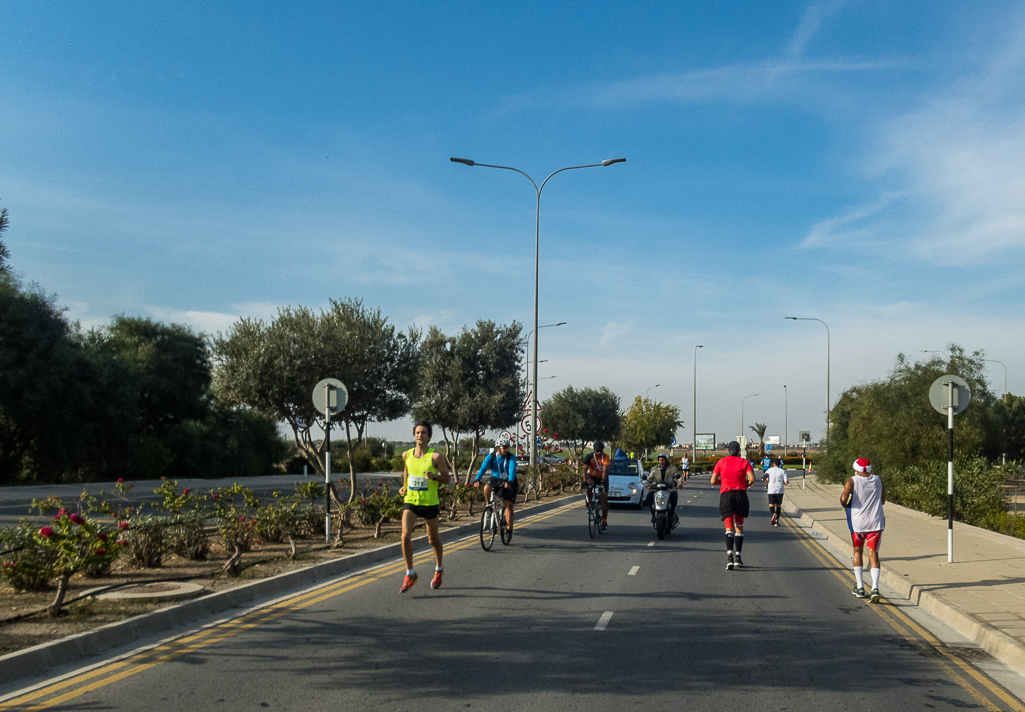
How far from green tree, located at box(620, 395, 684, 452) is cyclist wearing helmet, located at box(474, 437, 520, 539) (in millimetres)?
67255

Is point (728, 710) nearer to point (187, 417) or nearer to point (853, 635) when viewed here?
point (853, 635)

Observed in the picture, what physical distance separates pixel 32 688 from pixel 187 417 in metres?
43.4

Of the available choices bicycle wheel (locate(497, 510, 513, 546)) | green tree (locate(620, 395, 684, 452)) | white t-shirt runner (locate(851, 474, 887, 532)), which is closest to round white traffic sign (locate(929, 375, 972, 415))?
white t-shirt runner (locate(851, 474, 887, 532))

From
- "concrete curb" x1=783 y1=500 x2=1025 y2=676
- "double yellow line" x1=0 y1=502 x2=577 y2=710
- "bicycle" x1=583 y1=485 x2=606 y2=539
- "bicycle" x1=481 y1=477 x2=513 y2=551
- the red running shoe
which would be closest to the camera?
"double yellow line" x1=0 y1=502 x2=577 y2=710

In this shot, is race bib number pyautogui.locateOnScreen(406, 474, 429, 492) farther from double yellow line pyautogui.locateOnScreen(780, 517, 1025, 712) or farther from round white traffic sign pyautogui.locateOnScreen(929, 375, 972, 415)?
round white traffic sign pyautogui.locateOnScreen(929, 375, 972, 415)

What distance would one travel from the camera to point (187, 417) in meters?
47.2

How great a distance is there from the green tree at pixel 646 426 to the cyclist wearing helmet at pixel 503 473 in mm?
67255

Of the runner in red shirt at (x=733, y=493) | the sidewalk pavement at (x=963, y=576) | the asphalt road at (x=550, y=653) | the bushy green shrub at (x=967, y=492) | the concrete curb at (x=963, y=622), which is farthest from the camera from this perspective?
the bushy green shrub at (x=967, y=492)

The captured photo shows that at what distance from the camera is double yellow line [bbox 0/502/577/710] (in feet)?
19.7

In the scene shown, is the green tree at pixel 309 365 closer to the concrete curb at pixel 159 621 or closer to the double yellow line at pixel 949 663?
the concrete curb at pixel 159 621

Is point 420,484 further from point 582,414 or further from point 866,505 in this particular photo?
point 582,414

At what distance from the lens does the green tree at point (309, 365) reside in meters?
18.1

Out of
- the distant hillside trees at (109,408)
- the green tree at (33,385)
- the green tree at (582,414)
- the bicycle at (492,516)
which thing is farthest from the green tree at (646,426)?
the bicycle at (492,516)

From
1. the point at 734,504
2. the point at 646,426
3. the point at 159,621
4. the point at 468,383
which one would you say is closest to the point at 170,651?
the point at 159,621
